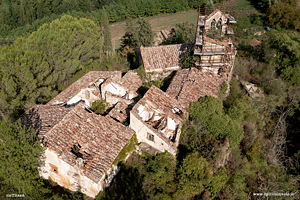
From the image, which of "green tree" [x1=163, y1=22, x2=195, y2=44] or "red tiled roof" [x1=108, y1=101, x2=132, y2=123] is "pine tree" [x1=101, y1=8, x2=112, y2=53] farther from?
"red tiled roof" [x1=108, y1=101, x2=132, y2=123]

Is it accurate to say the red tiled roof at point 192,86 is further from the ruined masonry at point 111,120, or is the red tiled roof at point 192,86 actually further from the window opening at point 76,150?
the window opening at point 76,150

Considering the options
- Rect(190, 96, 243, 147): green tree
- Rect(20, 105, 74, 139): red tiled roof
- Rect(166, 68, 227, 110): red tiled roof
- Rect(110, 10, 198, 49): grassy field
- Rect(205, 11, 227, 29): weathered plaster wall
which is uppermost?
Rect(205, 11, 227, 29): weathered plaster wall

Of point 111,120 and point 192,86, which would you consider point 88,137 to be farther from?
point 192,86

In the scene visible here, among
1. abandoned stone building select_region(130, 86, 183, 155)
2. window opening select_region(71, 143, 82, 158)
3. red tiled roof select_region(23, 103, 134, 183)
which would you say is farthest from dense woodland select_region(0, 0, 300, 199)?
window opening select_region(71, 143, 82, 158)

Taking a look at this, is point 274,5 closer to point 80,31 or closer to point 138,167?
point 80,31

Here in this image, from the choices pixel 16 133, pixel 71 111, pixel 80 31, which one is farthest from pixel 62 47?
pixel 16 133
